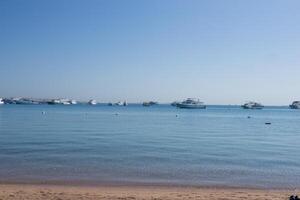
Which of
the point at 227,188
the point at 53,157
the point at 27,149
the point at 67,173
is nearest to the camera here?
the point at 227,188

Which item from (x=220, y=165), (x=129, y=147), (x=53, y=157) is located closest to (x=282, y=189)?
(x=220, y=165)

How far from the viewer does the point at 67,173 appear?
24.4m

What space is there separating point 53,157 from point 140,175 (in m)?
8.67

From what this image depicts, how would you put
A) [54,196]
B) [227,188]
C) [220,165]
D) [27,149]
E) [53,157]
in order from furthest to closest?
[27,149]
[53,157]
[220,165]
[227,188]
[54,196]

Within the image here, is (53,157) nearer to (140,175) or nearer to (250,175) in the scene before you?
(140,175)

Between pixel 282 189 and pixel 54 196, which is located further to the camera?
pixel 282 189

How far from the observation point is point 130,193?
18.9 m

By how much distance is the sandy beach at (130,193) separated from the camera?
56.3 feet

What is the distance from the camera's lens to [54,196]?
667 inches

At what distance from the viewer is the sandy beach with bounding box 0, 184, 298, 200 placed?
1716 cm

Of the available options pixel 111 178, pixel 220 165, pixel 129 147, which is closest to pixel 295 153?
pixel 220 165

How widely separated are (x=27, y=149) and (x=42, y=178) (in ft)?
42.4

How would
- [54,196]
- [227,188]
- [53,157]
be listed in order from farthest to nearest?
[53,157] → [227,188] → [54,196]

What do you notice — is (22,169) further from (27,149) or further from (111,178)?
(27,149)
